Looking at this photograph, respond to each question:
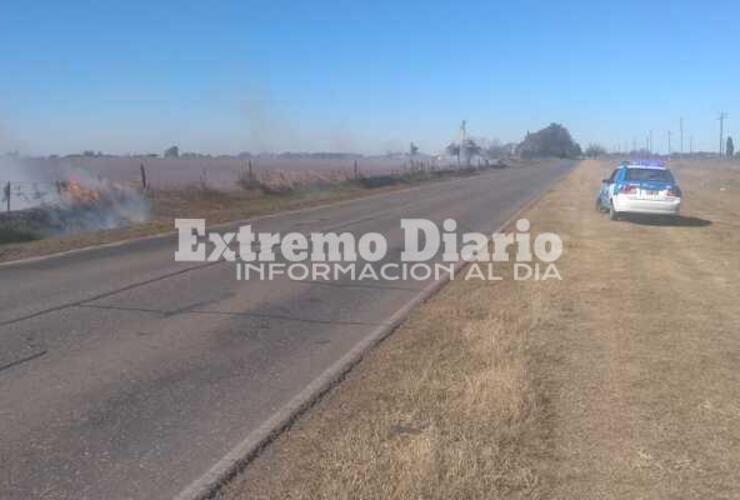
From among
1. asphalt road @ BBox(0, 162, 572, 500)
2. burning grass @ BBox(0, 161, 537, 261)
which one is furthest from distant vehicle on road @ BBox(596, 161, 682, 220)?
burning grass @ BBox(0, 161, 537, 261)

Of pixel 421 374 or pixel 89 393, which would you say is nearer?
pixel 89 393

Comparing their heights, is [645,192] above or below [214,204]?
above

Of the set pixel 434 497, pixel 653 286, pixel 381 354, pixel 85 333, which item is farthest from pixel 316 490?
pixel 653 286

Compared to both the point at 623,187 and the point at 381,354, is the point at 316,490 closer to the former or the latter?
the point at 381,354

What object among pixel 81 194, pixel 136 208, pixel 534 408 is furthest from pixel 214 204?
pixel 534 408

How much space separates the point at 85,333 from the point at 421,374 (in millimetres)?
3534

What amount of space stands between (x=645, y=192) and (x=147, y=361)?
15826 millimetres

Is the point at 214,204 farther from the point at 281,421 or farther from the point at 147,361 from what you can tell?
the point at 281,421

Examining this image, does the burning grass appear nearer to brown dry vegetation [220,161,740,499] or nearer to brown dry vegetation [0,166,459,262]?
brown dry vegetation [0,166,459,262]

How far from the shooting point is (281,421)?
17.1 feet

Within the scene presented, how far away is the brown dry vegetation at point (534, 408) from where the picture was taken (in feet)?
13.7

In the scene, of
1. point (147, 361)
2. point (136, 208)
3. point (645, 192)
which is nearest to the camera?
point (147, 361)

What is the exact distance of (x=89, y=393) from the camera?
18.7 feet

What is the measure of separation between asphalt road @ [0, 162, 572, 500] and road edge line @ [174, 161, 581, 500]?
83mm
